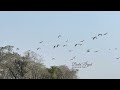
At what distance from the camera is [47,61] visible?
6.90 feet

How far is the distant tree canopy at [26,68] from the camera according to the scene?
1907 mm

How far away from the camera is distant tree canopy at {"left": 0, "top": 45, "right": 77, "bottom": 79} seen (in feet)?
6.26

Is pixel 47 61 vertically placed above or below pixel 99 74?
above

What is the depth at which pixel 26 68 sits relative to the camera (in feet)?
6.95
